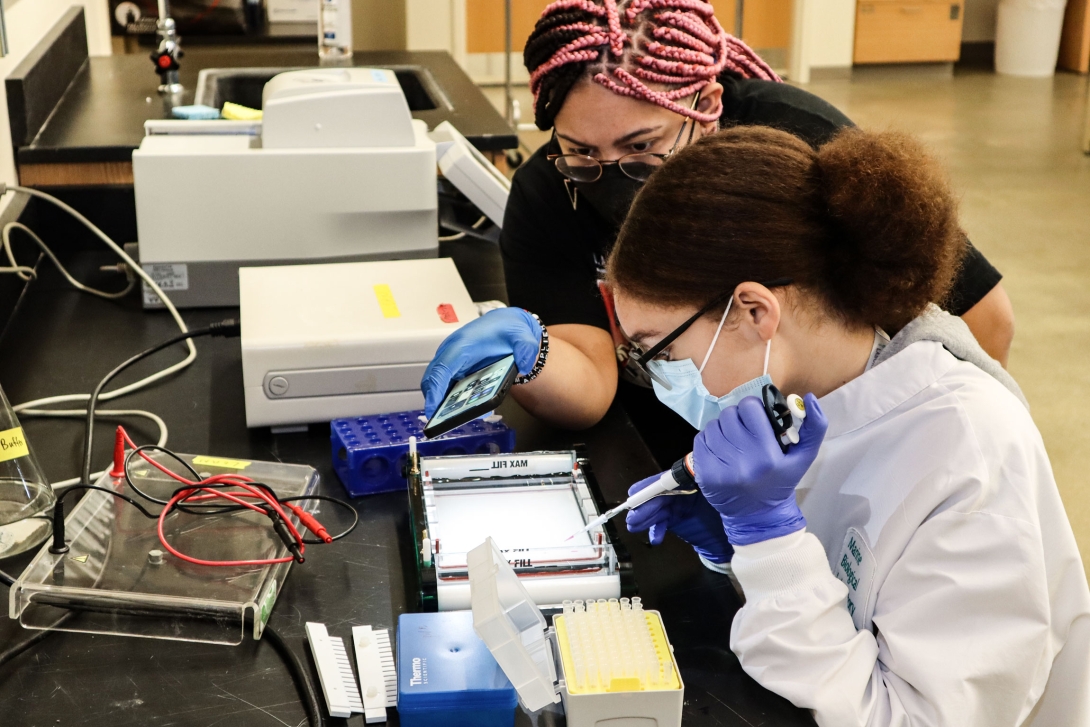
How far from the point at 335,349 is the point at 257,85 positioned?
5.58ft

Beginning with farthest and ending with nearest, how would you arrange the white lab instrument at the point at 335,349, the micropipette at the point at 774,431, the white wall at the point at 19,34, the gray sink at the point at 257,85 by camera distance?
the gray sink at the point at 257,85, the white wall at the point at 19,34, the white lab instrument at the point at 335,349, the micropipette at the point at 774,431

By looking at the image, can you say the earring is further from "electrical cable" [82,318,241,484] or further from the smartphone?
"electrical cable" [82,318,241,484]

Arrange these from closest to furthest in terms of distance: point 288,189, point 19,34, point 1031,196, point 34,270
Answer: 1. point 288,189
2. point 34,270
3. point 19,34
4. point 1031,196

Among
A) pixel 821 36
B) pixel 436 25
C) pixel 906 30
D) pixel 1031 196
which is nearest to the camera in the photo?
pixel 1031 196

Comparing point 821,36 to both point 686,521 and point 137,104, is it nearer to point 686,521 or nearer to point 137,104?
point 137,104

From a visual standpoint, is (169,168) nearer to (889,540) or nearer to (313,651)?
(313,651)

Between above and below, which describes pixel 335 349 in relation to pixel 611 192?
below

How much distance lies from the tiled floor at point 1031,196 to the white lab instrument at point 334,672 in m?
0.75

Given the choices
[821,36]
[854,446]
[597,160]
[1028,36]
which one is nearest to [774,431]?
[854,446]

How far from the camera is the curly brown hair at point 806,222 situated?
94cm

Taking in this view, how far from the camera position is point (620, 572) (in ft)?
3.16

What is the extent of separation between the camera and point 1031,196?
484 cm

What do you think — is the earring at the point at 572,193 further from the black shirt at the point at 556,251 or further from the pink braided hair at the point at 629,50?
the pink braided hair at the point at 629,50

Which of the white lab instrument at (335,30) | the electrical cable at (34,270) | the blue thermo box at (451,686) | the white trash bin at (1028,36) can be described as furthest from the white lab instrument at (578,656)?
the white trash bin at (1028,36)
